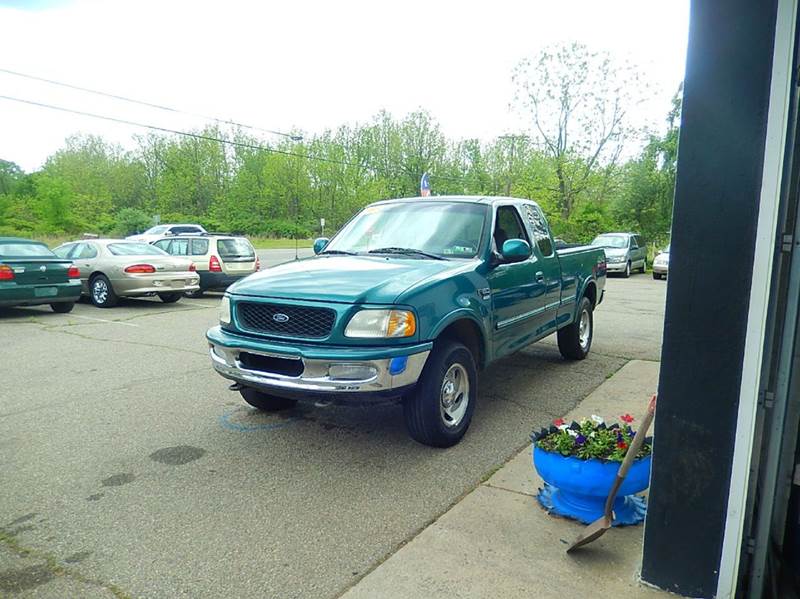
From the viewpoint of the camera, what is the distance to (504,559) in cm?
288

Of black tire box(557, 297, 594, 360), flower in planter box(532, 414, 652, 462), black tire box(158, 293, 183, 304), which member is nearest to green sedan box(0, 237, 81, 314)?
black tire box(158, 293, 183, 304)

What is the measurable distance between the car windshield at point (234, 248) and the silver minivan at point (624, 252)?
13.6m

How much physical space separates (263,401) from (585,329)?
171 inches

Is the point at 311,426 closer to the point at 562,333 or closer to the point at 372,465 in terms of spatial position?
the point at 372,465

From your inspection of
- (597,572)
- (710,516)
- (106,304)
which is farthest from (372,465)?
(106,304)

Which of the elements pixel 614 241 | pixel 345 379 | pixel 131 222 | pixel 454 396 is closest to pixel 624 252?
pixel 614 241

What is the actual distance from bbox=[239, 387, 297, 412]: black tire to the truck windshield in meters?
1.45

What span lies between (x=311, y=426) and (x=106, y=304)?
31.1 feet

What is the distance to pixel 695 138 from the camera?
7.58 ft

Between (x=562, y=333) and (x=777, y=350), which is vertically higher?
(x=777, y=350)

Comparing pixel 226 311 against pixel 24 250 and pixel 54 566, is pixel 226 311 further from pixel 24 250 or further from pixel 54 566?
pixel 24 250

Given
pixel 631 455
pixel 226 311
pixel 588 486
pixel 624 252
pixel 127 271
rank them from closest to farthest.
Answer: pixel 631 455 → pixel 588 486 → pixel 226 311 → pixel 127 271 → pixel 624 252

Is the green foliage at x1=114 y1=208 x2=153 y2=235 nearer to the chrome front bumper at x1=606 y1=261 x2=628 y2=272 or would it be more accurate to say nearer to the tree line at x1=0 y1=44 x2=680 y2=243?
the tree line at x1=0 y1=44 x2=680 y2=243

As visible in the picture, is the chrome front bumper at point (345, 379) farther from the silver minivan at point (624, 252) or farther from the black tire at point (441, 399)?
the silver minivan at point (624, 252)
